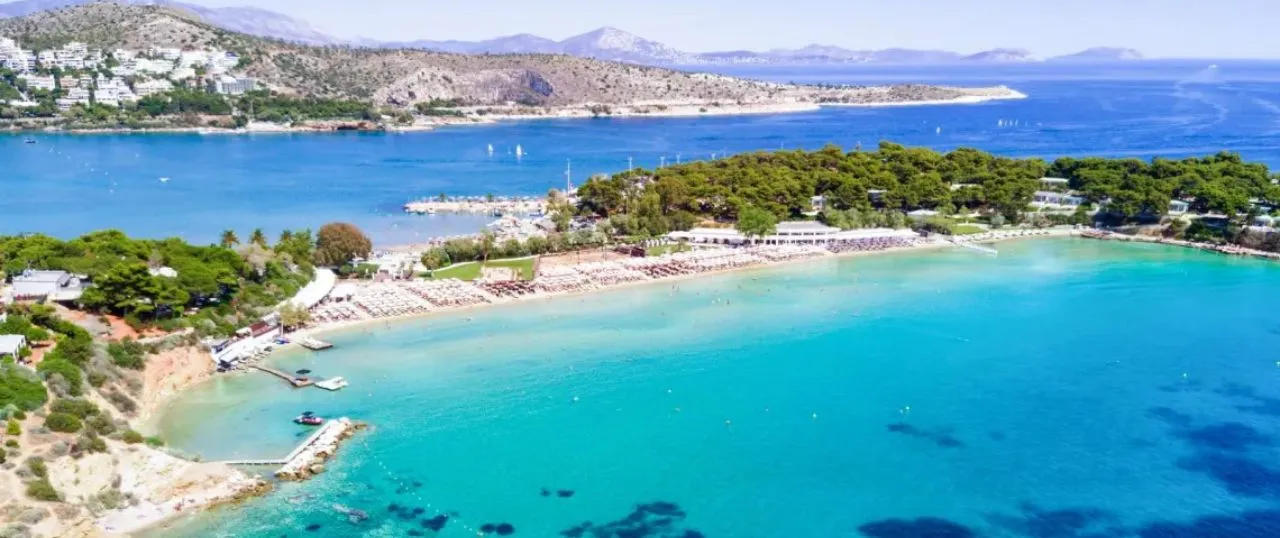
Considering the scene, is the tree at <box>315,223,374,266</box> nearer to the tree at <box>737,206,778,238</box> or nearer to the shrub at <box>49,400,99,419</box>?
the shrub at <box>49,400,99,419</box>

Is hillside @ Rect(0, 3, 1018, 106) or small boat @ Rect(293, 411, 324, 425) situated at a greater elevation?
hillside @ Rect(0, 3, 1018, 106)

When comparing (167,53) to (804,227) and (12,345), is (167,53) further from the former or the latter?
(12,345)

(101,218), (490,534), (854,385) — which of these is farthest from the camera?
(101,218)

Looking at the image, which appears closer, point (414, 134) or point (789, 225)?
point (789, 225)

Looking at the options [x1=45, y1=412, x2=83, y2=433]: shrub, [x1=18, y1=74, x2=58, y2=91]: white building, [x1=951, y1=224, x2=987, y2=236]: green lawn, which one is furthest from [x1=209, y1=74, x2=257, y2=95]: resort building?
[x1=45, y1=412, x2=83, y2=433]: shrub

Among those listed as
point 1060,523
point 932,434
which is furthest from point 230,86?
point 1060,523

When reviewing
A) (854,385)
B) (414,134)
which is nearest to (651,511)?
(854,385)

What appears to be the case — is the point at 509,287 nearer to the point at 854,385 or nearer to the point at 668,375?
the point at 668,375
